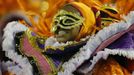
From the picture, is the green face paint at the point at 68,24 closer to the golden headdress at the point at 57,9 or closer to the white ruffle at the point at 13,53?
the golden headdress at the point at 57,9

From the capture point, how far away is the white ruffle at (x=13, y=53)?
1171mm

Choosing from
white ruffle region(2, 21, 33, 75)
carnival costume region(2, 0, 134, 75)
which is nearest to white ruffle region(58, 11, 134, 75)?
carnival costume region(2, 0, 134, 75)

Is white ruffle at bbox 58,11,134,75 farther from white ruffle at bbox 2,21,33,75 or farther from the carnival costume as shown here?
white ruffle at bbox 2,21,33,75

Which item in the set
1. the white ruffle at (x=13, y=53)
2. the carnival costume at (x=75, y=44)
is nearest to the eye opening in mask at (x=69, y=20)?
the carnival costume at (x=75, y=44)

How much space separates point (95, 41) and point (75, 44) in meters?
0.05

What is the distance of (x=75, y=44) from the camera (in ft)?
3.64

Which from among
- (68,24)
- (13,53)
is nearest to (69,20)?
(68,24)

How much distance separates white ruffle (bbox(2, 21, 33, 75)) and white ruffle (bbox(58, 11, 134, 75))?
12 centimetres

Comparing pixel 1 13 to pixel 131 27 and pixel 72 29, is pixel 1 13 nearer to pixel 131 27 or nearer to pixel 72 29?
pixel 72 29

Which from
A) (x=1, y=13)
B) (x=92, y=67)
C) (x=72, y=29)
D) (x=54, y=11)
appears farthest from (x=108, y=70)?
(x=1, y=13)

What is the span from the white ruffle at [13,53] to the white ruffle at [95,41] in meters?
0.12

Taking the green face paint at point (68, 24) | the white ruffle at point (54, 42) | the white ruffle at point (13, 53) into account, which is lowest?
the white ruffle at point (13, 53)

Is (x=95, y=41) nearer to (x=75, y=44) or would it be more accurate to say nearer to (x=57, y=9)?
(x=75, y=44)

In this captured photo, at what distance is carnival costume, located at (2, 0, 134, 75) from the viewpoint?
1.07m
